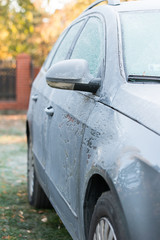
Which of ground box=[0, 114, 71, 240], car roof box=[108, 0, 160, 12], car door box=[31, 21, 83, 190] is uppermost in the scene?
car roof box=[108, 0, 160, 12]

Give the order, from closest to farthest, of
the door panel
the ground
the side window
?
the door panel, the side window, the ground

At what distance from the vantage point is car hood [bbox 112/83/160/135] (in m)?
2.27

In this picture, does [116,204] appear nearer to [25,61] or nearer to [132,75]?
[132,75]

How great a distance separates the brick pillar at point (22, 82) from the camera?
20.8 metres

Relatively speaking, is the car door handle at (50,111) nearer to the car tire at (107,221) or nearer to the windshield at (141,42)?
the windshield at (141,42)

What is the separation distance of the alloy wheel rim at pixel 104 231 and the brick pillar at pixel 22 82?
18.3m

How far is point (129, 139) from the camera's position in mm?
2314

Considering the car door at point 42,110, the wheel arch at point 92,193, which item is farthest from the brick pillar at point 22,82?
the wheel arch at point 92,193

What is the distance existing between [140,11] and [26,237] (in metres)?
2.20

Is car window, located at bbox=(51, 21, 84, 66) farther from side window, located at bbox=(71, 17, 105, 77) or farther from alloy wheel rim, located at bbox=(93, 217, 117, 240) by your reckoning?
alloy wheel rim, located at bbox=(93, 217, 117, 240)

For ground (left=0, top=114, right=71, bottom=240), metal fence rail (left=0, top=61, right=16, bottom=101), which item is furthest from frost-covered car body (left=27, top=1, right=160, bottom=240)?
metal fence rail (left=0, top=61, right=16, bottom=101)

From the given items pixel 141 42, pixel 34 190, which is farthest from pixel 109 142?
pixel 34 190

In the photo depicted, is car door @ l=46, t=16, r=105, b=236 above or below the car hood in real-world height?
below

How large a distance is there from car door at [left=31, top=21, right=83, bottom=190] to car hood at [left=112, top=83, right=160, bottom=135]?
1.35 meters
